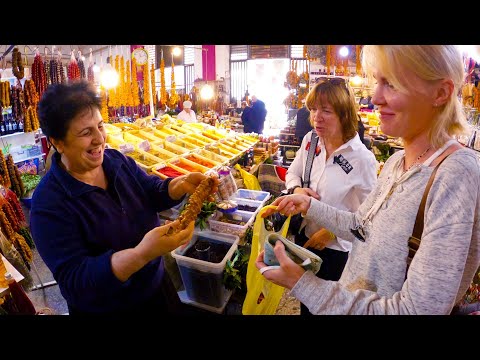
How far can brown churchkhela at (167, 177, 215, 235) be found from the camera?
142cm

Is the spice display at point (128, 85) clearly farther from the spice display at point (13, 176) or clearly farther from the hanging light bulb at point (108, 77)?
the spice display at point (13, 176)

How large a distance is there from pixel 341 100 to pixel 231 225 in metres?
1.66

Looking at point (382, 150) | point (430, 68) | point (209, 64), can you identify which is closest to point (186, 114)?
point (382, 150)

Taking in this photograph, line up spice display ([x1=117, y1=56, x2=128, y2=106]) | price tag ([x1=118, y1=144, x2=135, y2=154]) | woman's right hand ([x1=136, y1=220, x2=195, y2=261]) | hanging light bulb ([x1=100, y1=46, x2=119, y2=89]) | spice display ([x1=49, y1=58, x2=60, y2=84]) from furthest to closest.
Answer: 1. spice display ([x1=117, y1=56, x2=128, y2=106])
2. hanging light bulb ([x1=100, y1=46, x2=119, y2=89])
3. spice display ([x1=49, y1=58, x2=60, y2=84])
4. price tag ([x1=118, y1=144, x2=135, y2=154])
5. woman's right hand ([x1=136, y1=220, x2=195, y2=261])

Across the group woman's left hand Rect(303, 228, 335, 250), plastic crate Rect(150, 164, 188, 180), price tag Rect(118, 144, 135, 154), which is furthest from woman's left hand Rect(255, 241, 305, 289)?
price tag Rect(118, 144, 135, 154)

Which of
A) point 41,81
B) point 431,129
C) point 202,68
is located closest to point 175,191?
point 431,129

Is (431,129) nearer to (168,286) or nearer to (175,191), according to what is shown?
(175,191)

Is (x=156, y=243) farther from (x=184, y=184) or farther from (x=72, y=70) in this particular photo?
(x=72, y=70)

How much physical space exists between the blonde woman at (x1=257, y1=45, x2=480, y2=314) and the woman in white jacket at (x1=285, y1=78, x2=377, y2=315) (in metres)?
0.92

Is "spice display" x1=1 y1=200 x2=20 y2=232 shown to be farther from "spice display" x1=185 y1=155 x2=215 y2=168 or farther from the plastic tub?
the plastic tub

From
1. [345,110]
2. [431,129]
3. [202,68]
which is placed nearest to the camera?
[431,129]
